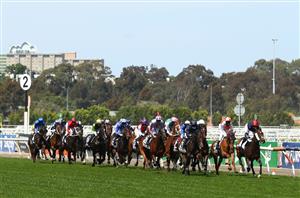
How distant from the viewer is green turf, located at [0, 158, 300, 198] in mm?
16678

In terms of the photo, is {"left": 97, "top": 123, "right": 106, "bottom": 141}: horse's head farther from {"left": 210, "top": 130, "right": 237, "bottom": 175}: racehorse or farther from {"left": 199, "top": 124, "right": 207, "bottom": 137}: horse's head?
{"left": 199, "top": 124, "right": 207, "bottom": 137}: horse's head

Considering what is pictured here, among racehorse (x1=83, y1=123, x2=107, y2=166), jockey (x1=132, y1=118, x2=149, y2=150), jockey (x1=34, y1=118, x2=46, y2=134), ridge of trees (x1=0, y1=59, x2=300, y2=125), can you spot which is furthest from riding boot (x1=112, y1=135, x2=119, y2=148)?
ridge of trees (x1=0, y1=59, x2=300, y2=125)

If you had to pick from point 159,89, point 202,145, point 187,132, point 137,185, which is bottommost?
point 137,185

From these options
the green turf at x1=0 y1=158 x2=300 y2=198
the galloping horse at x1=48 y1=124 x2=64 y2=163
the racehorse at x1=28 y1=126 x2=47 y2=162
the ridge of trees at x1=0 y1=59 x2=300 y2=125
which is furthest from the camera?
the ridge of trees at x1=0 y1=59 x2=300 y2=125

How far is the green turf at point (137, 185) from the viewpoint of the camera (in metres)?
16.7

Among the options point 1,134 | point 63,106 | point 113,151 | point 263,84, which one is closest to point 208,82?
point 263,84

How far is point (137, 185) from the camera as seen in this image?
741 inches

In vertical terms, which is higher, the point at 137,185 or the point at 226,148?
the point at 226,148

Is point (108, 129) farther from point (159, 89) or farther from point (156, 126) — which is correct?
point (159, 89)

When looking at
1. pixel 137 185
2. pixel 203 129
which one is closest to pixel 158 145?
pixel 203 129

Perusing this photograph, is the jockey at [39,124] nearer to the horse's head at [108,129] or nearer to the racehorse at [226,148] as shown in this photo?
the horse's head at [108,129]

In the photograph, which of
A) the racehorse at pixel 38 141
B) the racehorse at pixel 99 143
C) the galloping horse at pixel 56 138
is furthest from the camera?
the racehorse at pixel 38 141

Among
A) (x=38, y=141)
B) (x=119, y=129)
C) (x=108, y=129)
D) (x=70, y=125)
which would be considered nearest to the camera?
(x=119, y=129)

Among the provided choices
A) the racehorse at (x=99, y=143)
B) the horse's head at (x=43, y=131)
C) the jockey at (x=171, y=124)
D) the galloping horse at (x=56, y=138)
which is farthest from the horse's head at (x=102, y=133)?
the jockey at (x=171, y=124)
